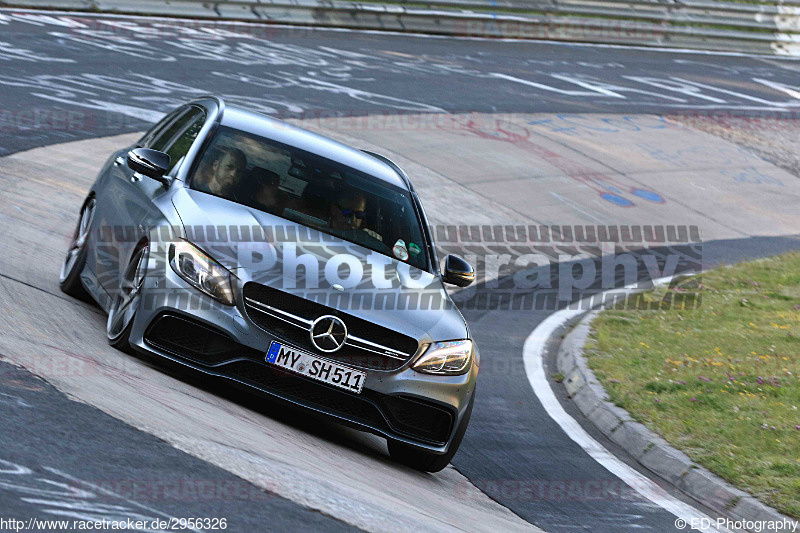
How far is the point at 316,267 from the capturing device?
6.41m

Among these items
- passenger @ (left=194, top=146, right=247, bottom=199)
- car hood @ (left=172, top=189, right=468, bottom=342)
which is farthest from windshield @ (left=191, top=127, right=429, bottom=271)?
car hood @ (left=172, top=189, right=468, bottom=342)

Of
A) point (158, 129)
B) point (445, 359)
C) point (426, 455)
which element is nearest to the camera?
point (445, 359)

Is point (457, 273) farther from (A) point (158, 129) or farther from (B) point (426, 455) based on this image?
(A) point (158, 129)

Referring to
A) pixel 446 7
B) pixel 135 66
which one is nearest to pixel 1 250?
pixel 135 66

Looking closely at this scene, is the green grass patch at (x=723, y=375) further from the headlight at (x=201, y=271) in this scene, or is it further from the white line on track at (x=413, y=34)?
the white line on track at (x=413, y=34)

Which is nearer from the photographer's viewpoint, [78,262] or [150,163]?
[150,163]

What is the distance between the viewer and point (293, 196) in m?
7.27

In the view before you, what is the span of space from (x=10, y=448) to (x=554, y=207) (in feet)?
43.2

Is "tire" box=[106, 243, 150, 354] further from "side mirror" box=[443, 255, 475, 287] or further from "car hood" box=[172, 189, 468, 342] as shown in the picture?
"side mirror" box=[443, 255, 475, 287]

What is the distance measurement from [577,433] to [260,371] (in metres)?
3.25

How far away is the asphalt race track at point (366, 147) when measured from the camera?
4.88m

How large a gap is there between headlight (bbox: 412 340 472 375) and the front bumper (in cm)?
5

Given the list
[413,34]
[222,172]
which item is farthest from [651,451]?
[413,34]

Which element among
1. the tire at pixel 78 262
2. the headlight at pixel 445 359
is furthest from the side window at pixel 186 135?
the headlight at pixel 445 359
